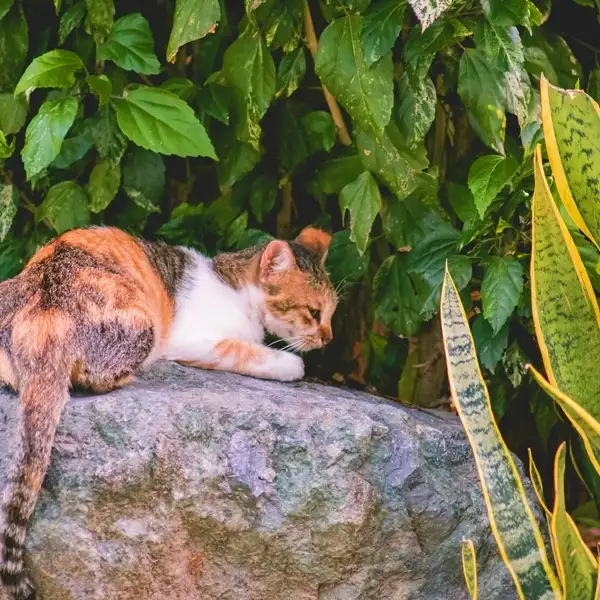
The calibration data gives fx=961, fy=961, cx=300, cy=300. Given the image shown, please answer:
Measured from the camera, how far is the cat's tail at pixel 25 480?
1700 mm

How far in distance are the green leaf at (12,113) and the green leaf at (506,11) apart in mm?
1216

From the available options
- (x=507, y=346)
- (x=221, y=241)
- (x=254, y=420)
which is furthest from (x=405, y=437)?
(x=221, y=241)

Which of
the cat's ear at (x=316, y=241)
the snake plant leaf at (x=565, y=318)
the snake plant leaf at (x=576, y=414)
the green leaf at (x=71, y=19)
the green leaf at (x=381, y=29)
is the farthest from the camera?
the cat's ear at (x=316, y=241)

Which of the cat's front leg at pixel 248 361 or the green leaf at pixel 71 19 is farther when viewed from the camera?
the green leaf at pixel 71 19

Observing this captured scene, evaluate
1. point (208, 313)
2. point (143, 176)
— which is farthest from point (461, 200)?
point (143, 176)

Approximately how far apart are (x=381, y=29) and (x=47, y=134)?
0.80 metres

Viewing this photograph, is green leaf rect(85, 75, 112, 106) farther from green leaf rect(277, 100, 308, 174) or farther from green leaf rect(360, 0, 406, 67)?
green leaf rect(360, 0, 406, 67)

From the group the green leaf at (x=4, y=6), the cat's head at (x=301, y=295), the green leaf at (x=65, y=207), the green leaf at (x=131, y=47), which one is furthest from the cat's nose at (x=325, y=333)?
the green leaf at (x=4, y=6)

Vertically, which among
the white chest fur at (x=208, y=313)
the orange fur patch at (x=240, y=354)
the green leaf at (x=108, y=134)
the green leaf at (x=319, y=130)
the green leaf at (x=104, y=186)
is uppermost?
the green leaf at (x=319, y=130)

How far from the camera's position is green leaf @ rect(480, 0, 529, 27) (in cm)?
203

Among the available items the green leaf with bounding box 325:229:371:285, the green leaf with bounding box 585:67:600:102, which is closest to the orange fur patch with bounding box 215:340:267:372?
the green leaf with bounding box 325:229:371:285

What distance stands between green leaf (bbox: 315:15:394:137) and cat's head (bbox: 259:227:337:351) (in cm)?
51

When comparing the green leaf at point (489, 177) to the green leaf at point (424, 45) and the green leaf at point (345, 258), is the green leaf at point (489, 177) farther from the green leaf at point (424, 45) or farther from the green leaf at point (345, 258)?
the green leaf at point (345, 258)

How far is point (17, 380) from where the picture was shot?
75.8 inches
